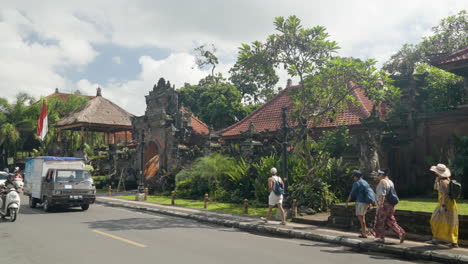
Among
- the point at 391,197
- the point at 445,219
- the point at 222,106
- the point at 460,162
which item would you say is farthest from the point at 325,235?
the point at 222,106

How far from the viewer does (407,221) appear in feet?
32.0

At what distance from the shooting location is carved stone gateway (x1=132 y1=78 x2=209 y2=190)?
26.2 meters

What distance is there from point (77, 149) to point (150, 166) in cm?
1314

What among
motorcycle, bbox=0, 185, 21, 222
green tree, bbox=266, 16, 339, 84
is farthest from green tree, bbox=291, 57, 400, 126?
motorcycle, bbox=0, 185, 21, 222

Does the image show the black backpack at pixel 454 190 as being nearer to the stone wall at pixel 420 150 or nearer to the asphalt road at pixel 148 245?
the asphalt road at pixel 148 245

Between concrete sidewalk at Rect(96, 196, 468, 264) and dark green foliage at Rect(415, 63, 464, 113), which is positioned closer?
concrete sidewalk at Rect(96, 196, 468, 264)

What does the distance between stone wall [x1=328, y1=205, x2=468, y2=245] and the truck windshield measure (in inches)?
424

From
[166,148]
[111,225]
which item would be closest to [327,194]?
[111,225]

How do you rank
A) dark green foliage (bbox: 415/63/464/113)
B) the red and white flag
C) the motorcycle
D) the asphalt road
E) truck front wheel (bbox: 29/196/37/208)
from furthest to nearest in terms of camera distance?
the red and white flag → dark green foliage (bbox: 415/63/464/113) → truck front wheel (bbox: 29/196/37/208) → the motorcycle → the asphalt road

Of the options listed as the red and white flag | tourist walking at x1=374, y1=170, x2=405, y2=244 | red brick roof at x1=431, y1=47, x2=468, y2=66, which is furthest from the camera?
the red and white flag

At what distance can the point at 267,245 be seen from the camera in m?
9.09

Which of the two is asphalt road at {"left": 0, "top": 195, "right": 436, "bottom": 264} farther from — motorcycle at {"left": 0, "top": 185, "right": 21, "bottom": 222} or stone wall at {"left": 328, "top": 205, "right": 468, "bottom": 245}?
stone wall at {"left": 328, "top": 205, "right": 468, "bottom": 245}

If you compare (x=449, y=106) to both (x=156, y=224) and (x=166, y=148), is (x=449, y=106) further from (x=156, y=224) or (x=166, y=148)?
(x=166, y=148)

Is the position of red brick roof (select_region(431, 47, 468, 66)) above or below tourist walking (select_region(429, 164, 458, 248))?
→ above
